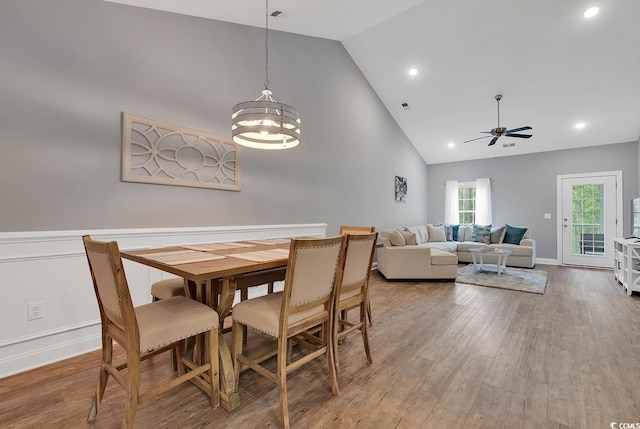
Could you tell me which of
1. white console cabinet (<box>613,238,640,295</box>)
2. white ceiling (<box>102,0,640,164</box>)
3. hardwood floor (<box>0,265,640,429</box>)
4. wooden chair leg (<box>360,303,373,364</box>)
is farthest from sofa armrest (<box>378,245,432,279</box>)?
white ceiling (<box>102,0,640,164</box>)

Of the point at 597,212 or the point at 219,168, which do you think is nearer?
the point at 219,168

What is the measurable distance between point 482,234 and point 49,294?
7353 mm

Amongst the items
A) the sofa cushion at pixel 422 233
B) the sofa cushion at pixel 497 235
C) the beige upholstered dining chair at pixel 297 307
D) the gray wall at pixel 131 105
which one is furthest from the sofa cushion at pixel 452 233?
the beige upholstered dining chair at pixel 297 307

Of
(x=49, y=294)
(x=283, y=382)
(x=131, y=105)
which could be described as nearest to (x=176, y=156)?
(x=131, y=105)

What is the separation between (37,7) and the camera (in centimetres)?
208

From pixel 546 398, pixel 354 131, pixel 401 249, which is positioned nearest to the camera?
pixel 546 398

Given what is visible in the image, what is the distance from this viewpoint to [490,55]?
14.3ft

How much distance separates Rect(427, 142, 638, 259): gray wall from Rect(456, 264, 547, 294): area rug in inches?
63.2

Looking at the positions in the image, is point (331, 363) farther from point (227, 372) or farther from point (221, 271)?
point (221, 271)

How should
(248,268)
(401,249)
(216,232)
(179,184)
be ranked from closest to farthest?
1. (248,268)
2. (179,184)
3. (216,232)
4. (401,249)

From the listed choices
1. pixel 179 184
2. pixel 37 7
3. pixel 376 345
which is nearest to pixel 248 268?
pixel 376 345

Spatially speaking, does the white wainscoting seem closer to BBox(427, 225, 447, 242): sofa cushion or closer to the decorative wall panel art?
the decorative wall panel art

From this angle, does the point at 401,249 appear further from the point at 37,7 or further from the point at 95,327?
the point at 37,7

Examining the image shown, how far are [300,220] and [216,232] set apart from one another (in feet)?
4.38
